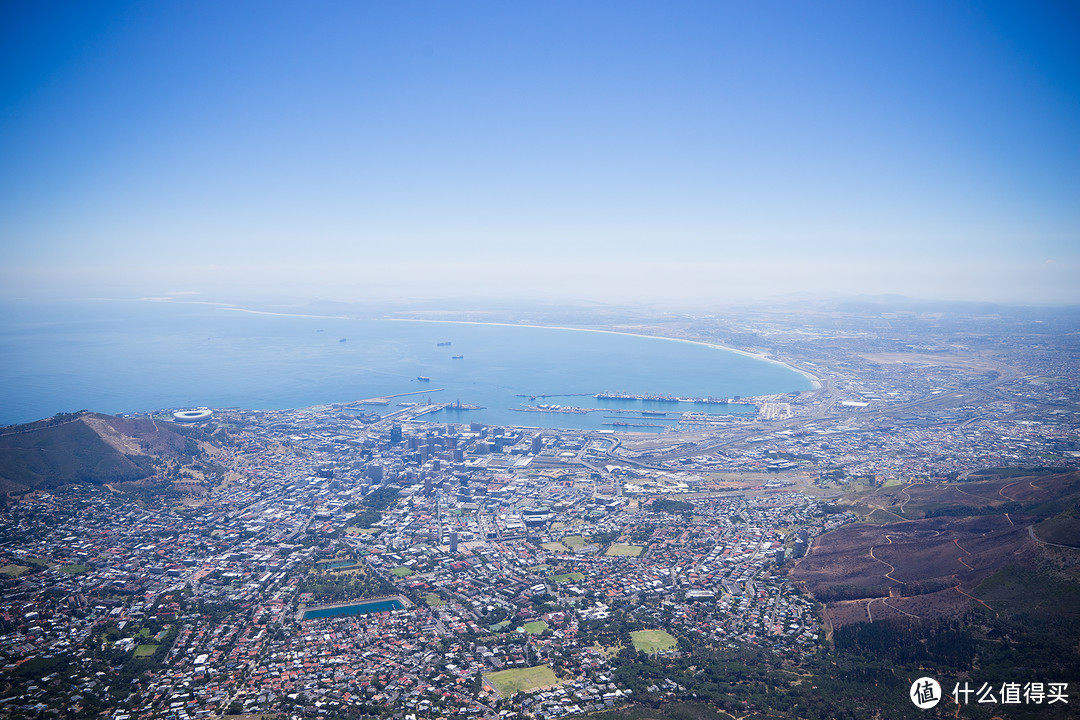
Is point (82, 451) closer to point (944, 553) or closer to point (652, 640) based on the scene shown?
point (652, 640)

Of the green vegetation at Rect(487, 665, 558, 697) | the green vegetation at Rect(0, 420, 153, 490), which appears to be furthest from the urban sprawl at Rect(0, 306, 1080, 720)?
the green vegetation at Rect(0, 420, 153, 490)

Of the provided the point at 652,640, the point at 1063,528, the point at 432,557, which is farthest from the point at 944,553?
the point at 432,557

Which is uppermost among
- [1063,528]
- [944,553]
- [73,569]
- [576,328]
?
[576,328]

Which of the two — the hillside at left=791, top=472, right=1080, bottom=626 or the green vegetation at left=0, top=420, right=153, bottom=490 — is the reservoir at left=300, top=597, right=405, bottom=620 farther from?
the green vegetation at left=0, top=420, right=153, bottom=490

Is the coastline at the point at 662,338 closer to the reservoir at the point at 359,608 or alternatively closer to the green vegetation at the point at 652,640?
the green vegetation at the point at 652,640

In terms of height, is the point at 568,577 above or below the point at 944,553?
below

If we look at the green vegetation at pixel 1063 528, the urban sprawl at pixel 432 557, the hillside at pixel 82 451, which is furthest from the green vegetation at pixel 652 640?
the hillside at pixel 82 451

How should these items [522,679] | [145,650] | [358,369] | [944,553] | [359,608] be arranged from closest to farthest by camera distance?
[522,679] < [145,650] < [359,608] < [944,553] < [358,369]

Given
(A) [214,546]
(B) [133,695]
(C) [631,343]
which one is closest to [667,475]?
(A) [214,546]
